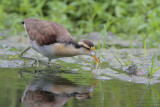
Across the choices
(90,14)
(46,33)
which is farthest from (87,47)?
(90,14)

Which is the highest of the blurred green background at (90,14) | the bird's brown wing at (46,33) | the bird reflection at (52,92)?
the blurred green background at (90,14)

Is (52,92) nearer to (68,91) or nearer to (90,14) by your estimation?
(68,91)

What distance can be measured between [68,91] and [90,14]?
675cm

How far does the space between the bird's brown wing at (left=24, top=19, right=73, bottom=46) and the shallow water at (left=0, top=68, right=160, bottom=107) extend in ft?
1.75

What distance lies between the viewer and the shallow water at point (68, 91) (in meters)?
4.27

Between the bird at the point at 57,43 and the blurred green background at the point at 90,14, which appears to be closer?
the bird at the point at 57,43

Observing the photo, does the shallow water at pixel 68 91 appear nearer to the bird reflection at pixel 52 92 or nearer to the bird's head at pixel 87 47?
the bird reflection at pixel 52 92

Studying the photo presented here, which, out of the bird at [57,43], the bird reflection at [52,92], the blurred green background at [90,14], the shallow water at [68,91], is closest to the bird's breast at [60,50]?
the bird at [57,43]

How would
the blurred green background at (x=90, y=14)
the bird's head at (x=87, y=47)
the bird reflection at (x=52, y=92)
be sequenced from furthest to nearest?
the blurred green background at (x=90, y=14) < the bird's head at (x=87, y=47) < the bird reflection at (x=52, y=92)

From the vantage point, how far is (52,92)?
15.7 ft

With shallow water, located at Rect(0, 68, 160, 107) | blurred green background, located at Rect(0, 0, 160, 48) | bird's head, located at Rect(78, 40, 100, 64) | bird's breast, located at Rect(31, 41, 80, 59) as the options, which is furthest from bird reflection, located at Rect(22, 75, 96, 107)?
blurred green background, located at Rect(0, 0, 160, 48)

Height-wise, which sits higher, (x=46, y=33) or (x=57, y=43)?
(x=46, y=33)

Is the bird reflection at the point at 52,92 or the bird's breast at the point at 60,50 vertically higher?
the bird's breast at the point at 60,50

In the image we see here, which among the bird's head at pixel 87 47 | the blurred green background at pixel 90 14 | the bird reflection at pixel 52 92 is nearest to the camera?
the bird reflection at pixel 52 92
